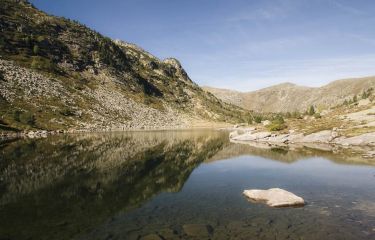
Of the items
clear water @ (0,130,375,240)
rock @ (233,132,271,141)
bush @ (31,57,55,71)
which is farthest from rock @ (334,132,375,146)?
bush @ (31,57,55,71)

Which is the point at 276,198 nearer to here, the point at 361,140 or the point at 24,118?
the point at 361,140

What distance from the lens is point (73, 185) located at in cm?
4044

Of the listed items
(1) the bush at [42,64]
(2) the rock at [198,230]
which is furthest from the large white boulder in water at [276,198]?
(1) the bush at [42,64]

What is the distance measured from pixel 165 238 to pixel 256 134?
9826 centimetres

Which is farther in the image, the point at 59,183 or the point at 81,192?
the point at 59,183

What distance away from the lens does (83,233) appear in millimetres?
24016

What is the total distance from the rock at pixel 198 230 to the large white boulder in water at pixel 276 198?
935cm

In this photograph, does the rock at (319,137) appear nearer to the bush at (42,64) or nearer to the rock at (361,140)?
the rock at (361,140)

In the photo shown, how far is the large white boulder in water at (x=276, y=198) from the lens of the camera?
3165 centimetres

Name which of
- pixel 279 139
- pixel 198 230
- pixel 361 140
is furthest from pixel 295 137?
pixel 198 230

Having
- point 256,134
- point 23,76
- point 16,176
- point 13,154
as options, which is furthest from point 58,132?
point 16,176

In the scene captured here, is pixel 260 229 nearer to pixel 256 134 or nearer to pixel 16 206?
pixel 16 206

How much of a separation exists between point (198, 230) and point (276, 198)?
11474 mm

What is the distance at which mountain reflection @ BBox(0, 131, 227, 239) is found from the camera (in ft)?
86.6
